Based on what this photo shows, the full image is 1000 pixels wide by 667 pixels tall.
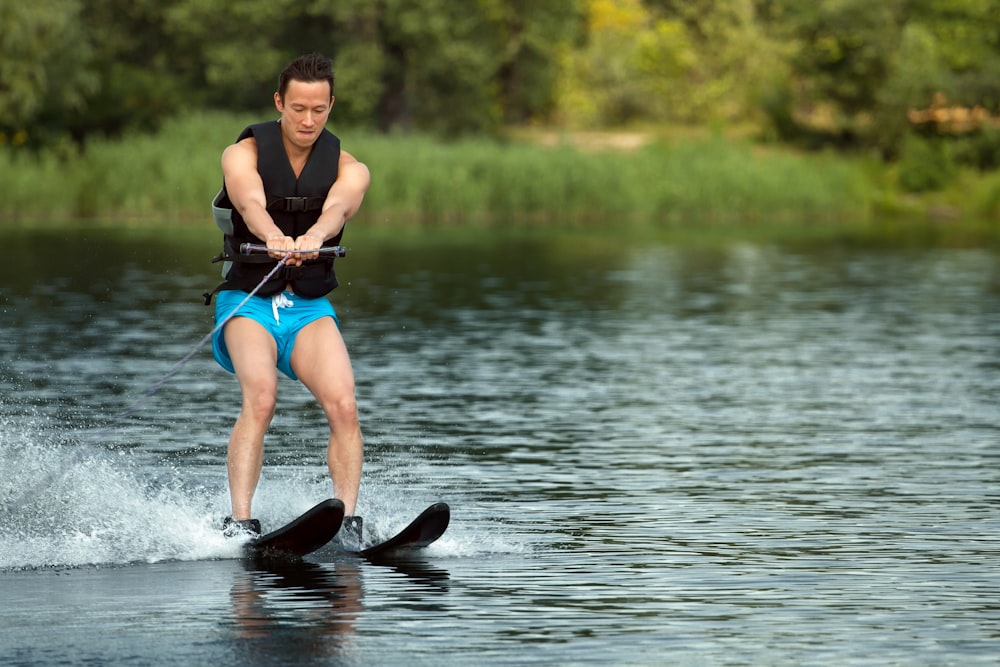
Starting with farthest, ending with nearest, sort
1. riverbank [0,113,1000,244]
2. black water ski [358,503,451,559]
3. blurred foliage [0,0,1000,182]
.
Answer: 1. blurred foliage [0,0,1000,182]
2. riverbank [0,113,1000,244]
3. black water ski [358,503,451,559]

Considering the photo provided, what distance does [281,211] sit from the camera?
8414mm

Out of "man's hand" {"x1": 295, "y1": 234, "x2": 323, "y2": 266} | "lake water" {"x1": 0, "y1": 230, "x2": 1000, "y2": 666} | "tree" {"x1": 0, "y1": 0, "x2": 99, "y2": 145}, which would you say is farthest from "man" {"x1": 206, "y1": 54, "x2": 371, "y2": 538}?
"tree" {"x1": 0, "y1": 0, "x2": 99, "y2": 145}

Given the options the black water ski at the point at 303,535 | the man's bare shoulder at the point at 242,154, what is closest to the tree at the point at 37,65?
the man's bare shoulder at the point at 242,154

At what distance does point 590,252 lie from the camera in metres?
36.8

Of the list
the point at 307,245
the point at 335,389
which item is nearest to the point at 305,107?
the point at 307,245

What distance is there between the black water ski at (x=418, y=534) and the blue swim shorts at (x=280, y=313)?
80 centimetres

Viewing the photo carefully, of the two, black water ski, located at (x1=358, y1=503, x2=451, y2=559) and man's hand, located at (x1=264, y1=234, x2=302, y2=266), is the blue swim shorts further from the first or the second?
black water ski, located at (x1=358, y1=503, x2=451, y2=559)

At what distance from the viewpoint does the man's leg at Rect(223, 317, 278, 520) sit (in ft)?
27.1

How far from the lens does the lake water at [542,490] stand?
6824mm

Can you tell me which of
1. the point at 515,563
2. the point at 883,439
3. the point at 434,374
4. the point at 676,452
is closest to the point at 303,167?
the point at 515,563

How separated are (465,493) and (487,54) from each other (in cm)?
5337

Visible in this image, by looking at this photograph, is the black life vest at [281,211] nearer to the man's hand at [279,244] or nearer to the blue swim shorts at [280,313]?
the blue swim shorts at [280,313]

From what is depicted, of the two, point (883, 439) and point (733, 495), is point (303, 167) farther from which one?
point (883, 439)

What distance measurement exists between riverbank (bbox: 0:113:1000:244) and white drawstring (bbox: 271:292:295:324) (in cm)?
3429
